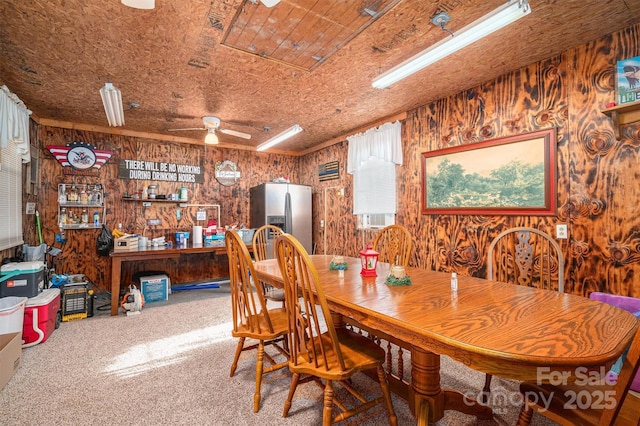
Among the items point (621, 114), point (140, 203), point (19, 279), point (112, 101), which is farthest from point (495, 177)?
point (140, 203)

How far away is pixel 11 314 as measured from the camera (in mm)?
2510

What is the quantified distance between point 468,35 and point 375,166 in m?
2.56

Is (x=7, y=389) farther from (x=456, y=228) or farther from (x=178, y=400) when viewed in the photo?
(x=456, y=228)

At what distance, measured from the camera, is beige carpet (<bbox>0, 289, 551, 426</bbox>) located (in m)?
1.76

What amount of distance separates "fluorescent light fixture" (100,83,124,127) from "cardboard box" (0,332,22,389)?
88.4 inches

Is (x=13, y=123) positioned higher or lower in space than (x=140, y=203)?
higher

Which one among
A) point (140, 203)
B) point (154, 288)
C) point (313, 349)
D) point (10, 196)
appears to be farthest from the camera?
point (140, 203)

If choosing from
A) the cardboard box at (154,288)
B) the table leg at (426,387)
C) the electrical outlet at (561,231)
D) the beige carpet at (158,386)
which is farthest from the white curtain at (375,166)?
the cardboard box at (154,288)

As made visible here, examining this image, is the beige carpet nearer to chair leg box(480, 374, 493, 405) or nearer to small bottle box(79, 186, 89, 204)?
chair leg box(480, 374, 493, 405)

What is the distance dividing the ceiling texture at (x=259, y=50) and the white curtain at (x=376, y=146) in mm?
427

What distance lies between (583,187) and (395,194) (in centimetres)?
202

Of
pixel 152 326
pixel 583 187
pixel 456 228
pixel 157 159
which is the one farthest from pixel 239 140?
pixel 583 187

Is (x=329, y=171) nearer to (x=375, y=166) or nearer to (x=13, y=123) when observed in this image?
(x=375, y=166)

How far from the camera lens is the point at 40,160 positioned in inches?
165
